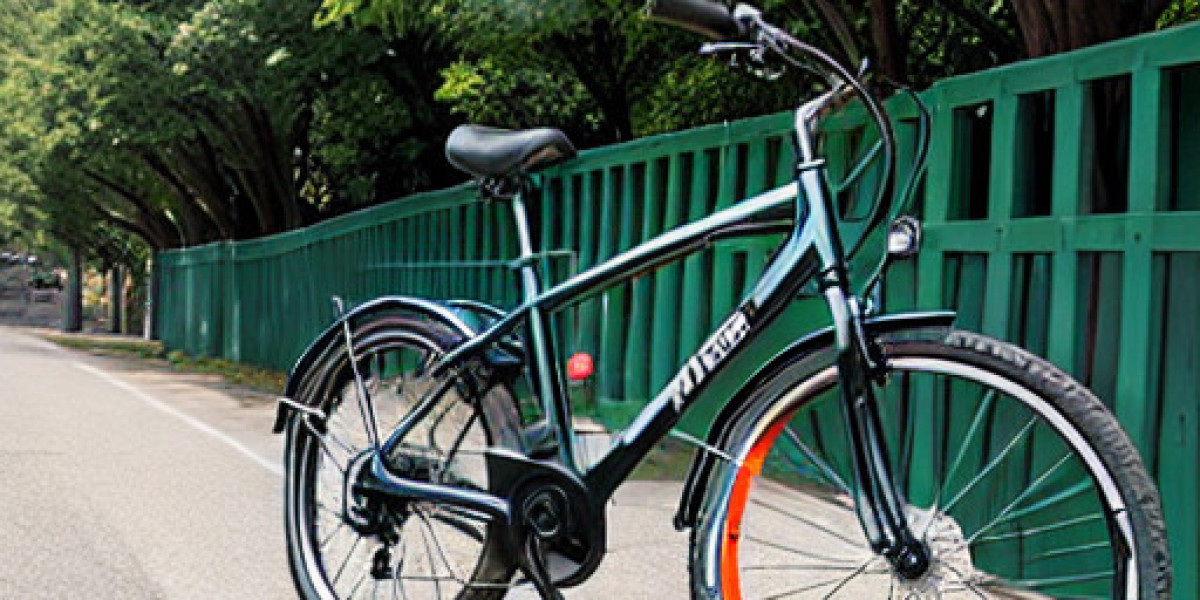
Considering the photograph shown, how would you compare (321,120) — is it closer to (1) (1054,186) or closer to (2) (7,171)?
(1) (1054,186)

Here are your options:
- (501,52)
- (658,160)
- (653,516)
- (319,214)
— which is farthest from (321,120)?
(653,516)

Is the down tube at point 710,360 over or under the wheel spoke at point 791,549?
over

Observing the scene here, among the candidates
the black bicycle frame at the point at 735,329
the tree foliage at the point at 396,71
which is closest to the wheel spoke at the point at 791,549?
the black bicycle frame at the point at 735,329

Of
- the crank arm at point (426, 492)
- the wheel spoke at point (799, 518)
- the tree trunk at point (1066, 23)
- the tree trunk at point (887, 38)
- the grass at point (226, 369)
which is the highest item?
the tree trunk at point (887, 38)

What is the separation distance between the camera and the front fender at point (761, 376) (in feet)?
9.87

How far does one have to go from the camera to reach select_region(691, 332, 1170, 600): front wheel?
269 cm

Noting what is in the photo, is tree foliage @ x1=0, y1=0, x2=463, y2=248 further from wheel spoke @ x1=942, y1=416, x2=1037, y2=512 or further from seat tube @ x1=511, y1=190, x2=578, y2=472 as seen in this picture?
wheel spoke @ x1=942, y1=416, x2=1037, y2=512

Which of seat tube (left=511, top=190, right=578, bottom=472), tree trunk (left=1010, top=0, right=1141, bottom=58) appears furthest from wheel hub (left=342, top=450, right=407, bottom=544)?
tree trunk (left=1010, top=0, right=1141, bottom=58)

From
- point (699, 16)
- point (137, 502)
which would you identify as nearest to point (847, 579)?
point (699, 16)

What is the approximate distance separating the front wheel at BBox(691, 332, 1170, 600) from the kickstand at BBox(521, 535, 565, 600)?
0.53 m

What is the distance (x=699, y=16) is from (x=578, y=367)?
1059 mm

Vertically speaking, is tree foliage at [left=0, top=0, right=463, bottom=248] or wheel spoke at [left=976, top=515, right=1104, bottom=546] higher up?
tree foliage at [left=0, top=0, right=463, bottom=248]

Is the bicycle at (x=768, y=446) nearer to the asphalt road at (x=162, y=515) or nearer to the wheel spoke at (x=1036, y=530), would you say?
the wheel spoke at (x=1036, y=530)

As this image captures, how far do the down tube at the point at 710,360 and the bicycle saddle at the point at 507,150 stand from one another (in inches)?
32.6
